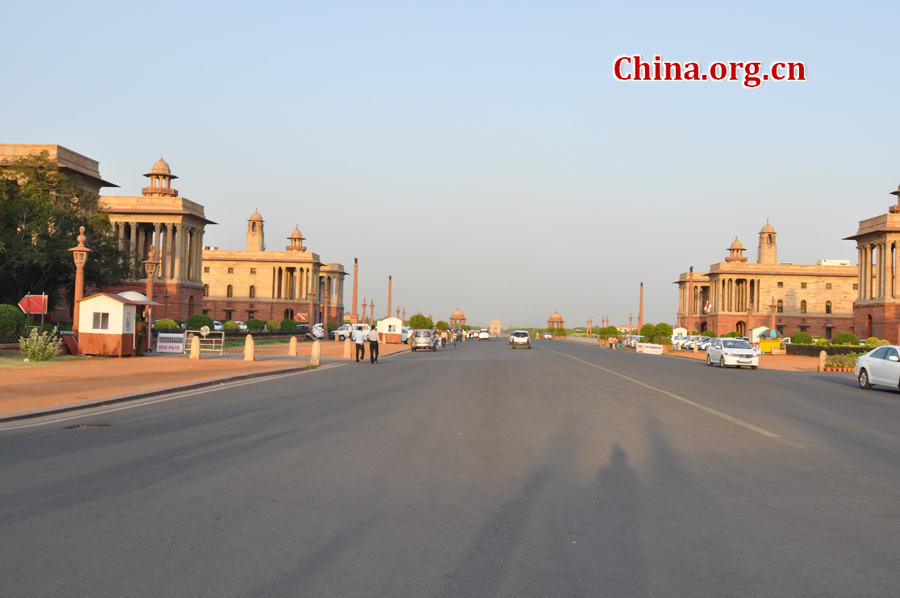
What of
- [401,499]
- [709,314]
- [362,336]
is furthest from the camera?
[709,314]

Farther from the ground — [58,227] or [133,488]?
[58,227]

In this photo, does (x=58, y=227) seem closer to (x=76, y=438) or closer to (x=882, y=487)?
(x=76, y=438)

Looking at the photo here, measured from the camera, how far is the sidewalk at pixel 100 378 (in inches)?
544

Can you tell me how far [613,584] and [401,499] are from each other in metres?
2.63

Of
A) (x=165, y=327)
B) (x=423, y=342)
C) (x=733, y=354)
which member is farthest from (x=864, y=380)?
(x=165, y=327)

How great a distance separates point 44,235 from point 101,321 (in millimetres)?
14324

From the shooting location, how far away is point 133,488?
276 inches

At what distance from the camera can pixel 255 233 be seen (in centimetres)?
12075

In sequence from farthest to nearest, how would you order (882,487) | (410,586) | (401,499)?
1. (882,487)
2. (401,499)
3. (410,586)

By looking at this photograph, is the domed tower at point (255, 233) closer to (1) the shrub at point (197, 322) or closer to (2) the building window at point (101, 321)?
(1) the shrub at point (197, 322)

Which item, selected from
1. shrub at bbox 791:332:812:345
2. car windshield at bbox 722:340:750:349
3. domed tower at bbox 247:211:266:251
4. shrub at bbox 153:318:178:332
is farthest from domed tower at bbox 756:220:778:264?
shrub at bbox 153:318:178:332

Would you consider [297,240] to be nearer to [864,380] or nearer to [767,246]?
[767,246]

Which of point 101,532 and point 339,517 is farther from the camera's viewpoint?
point 339,517

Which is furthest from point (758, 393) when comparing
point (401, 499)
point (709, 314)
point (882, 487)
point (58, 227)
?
point (709, 314)
